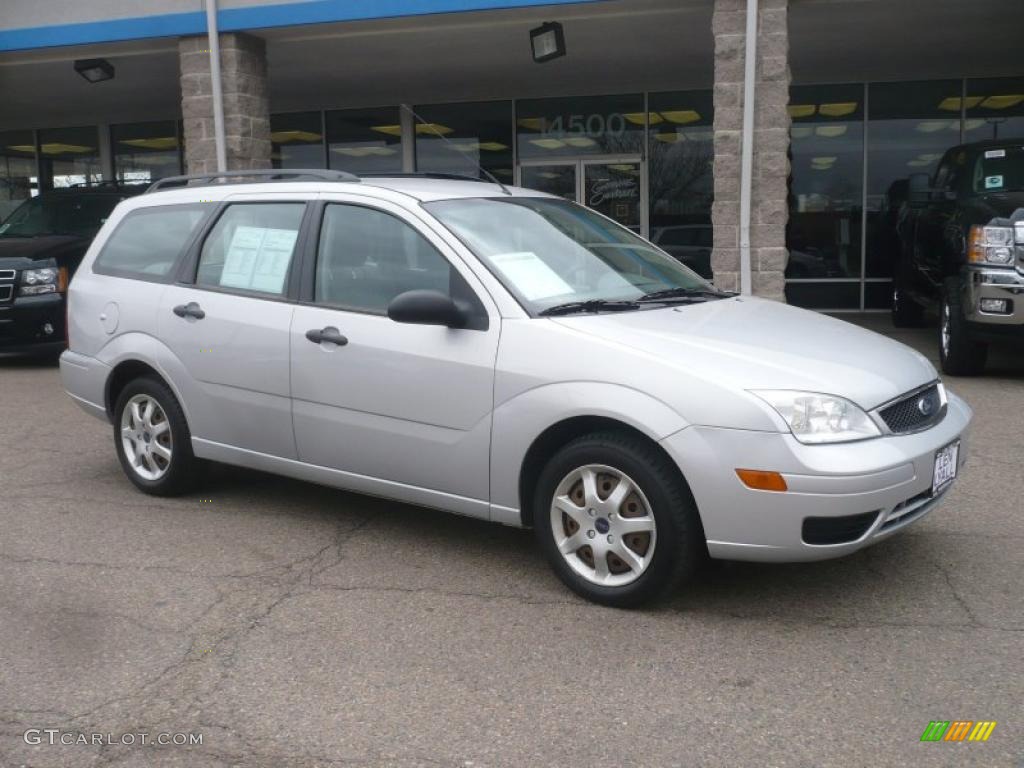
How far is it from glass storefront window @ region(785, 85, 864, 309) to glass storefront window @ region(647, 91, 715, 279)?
123cm

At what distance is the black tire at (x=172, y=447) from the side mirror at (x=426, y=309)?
1.84 metres

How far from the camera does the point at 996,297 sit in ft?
27.9

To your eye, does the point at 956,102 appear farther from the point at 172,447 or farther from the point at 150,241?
the point at 172,447

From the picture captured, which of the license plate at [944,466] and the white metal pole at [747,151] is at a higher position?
the white metal pole at [747,151]

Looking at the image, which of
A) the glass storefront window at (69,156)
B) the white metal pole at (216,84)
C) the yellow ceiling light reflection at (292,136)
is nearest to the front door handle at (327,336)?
the white metal pole at (216,84)

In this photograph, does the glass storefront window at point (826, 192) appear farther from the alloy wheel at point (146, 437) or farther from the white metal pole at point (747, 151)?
the alloy wheel at point (146, 437)

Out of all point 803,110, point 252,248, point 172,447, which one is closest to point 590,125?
point 803,110

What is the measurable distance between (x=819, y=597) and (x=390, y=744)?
192cm

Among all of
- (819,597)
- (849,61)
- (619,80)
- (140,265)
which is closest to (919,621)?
(819,597)

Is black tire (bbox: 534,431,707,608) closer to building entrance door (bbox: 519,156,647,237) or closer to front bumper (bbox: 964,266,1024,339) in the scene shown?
front bumper (bbox: 964,266,1024,339)

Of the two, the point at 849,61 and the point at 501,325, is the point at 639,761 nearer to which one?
the point at 501,325

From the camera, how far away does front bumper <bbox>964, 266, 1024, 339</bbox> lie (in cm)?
841

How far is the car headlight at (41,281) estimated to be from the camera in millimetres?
10747

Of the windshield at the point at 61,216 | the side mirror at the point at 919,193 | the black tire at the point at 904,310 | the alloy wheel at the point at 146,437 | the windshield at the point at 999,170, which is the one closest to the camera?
the alloy wheel at the point at 146,437
